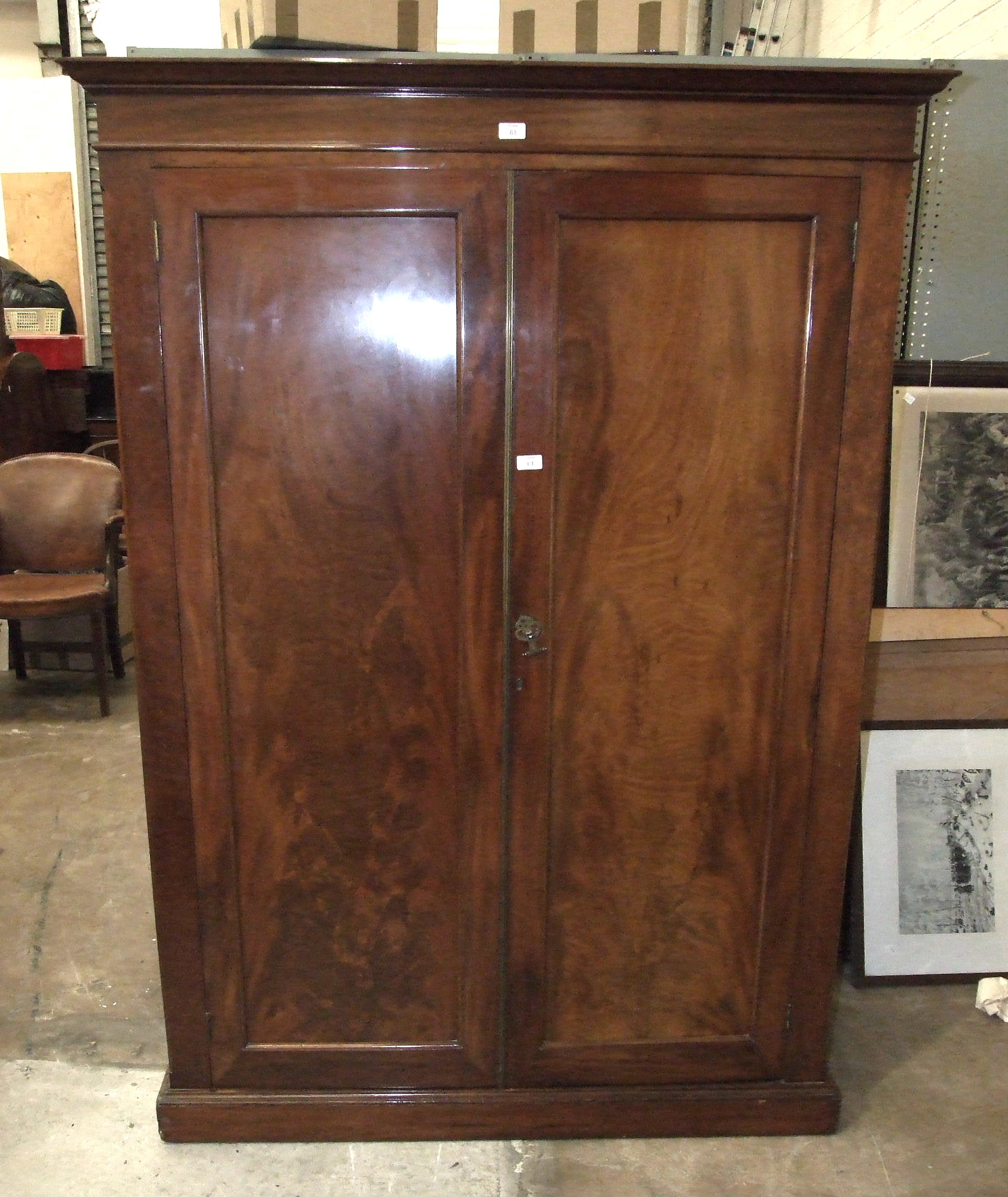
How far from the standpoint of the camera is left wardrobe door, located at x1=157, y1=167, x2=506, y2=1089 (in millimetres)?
1536

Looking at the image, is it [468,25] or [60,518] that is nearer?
[60,518]

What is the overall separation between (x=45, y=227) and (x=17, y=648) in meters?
2.66

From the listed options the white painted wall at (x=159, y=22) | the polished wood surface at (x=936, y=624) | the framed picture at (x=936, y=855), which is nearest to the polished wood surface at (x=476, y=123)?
the polished wood surface at (x=936, y=624)

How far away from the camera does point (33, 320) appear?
16.9ft

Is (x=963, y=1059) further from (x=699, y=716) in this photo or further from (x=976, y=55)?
(x=976, y=55)

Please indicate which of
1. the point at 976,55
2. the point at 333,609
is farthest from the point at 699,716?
the point at 976,55

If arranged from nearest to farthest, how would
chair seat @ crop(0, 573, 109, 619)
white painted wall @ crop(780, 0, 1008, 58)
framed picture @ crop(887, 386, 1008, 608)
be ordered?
white painted wall @ crop(780, 0, 1008, 58) < framed picture @ crop(887, 386, 1008, 608) < chair seat @ crop(0, 573, 109, 619)

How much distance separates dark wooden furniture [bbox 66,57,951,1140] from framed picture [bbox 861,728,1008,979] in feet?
1.91

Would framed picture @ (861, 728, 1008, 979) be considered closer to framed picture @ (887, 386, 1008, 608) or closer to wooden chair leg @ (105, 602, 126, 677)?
framed picture @ (887, 386, 1008, 608)

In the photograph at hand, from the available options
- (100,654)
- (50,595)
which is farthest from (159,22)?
(100,654)

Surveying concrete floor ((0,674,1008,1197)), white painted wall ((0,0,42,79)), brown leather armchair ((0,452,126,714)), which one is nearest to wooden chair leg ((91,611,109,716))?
brown leather armchair ((0,452,126,714))

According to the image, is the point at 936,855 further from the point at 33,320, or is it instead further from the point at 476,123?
the point at 33,320

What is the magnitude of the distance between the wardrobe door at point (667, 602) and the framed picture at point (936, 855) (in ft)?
2.07

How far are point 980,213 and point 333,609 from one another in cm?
172
